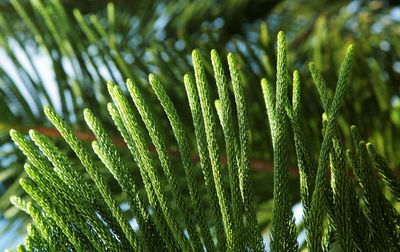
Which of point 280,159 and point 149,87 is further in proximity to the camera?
point 149,87

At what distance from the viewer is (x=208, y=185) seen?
32 cm

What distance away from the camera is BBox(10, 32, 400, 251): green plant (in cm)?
29

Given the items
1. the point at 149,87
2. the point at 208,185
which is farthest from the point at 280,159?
the point at 149,87

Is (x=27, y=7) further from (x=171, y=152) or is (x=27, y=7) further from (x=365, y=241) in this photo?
(x=365, y=241)

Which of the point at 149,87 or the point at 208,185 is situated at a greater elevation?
the point at 149,87

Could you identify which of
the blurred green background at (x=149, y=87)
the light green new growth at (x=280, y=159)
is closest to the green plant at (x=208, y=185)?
the light green new growth at (x=280, y=159)

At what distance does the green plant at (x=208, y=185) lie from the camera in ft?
0.97

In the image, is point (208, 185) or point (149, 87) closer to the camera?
point (208, 185)

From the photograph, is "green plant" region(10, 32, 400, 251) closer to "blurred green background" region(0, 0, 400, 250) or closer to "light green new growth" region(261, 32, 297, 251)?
"light green new growth" region(261, 32, 297, 251)

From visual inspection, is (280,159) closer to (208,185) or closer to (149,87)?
(208,185)

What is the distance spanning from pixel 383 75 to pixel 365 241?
1.87 feet

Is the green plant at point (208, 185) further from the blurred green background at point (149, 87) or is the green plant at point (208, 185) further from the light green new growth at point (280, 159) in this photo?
the blurred green background at point (149, 87)

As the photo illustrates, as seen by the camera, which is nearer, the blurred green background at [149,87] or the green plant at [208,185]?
the green plant at [208,185]

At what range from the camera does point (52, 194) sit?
0.98 ft
